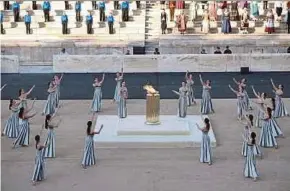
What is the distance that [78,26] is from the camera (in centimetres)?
3412

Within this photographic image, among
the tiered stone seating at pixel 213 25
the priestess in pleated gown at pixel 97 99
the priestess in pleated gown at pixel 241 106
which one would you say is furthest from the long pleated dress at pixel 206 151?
the tiered stone seating at pixel 213 25

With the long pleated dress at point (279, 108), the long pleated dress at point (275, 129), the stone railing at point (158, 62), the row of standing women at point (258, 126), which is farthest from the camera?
the stone railing at point (158, 62)

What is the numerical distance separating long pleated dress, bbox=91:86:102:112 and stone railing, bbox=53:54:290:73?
20.4 feet

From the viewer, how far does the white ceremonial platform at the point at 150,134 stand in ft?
61.2

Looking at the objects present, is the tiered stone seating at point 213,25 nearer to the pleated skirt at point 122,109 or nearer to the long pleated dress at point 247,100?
the long pleated dress at point 247,100

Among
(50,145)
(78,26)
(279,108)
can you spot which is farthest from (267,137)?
(78,26)

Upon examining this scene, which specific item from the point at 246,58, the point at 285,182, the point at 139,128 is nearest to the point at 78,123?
the point at 139,128

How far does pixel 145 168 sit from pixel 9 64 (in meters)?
13.7

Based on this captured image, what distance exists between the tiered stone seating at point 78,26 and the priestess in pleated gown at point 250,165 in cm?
1714

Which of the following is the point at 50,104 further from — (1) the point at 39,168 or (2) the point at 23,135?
(1) the point at 39,168

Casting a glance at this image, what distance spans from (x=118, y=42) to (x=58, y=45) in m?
2.76

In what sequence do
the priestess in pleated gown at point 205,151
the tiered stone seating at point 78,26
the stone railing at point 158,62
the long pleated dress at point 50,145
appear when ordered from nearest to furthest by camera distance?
the priestess in pleated gown at point 205,151
the long pleated dress at point 50,145
the stone railing at point 158,62
the tiered stone seating at point 78,26

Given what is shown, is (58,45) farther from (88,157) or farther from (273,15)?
(88,157)

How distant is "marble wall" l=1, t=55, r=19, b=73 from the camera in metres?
29.0
